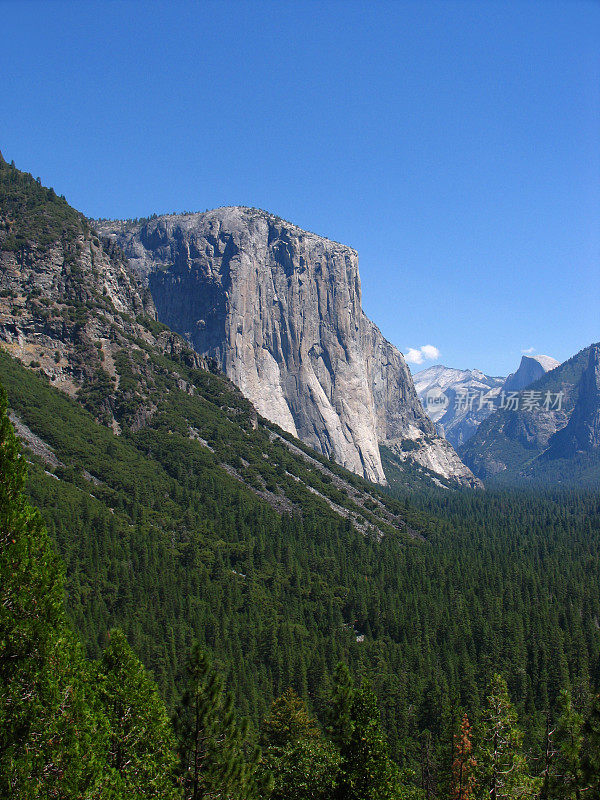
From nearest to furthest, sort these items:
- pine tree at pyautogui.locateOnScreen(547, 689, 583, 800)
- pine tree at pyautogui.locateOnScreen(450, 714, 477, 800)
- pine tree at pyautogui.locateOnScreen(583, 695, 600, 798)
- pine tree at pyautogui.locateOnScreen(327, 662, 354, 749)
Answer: pine tree at pyautogui.locateOnScreen(583, 695, 600, 798), pine tree at pyautogui.locateOnScreen(547, 689, 583, 800), pine tree at pyautogui.locateOnScreen(327, 662, 354, 749), pine tree at pyautogui.locateOnScreen(450, 714, 477, 800)

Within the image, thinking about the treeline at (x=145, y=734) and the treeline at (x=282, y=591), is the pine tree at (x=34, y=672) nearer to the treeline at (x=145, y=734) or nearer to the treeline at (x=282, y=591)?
the treeline at (x=145, y=734)

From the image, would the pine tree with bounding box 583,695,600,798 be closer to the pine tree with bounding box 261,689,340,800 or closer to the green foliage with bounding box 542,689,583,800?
the green foliage with bounding box 542,689,583,800

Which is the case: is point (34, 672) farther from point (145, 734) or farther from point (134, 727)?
point (145, 734)

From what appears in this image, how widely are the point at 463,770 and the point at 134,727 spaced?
27.4 m

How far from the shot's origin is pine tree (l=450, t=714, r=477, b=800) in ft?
139

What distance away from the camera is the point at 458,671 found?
9862 centimetres

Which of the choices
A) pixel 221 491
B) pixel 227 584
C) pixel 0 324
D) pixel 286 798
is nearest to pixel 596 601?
pixel 227 584

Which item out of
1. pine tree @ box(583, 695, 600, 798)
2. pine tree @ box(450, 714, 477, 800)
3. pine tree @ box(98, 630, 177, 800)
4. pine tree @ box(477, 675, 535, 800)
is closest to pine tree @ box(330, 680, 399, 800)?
pine tree @ box(477, 675, 535, 800)

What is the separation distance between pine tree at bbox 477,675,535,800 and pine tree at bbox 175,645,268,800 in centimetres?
1368

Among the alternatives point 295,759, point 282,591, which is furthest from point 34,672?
point 282,591

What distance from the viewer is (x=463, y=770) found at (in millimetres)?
43938

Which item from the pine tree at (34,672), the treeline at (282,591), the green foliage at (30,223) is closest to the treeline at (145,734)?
the pine tree at (34,672)

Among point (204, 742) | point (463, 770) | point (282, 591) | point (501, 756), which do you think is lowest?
point (282, 591)

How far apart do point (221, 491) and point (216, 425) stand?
31807 mm
